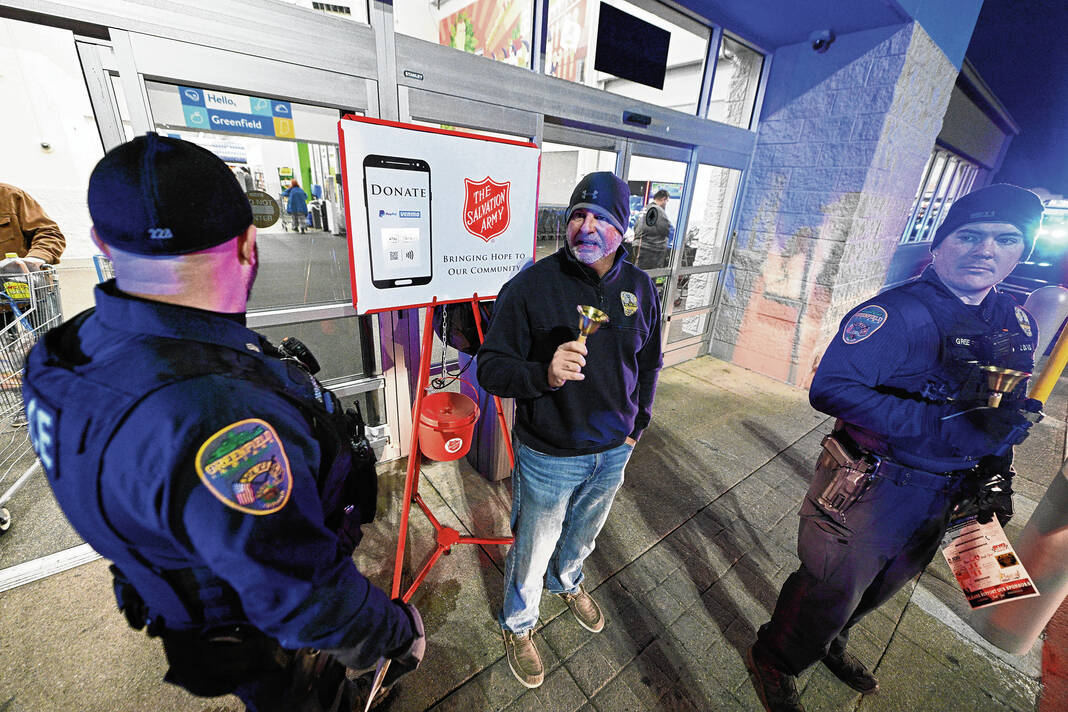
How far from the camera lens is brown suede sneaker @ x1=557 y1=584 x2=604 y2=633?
2209mm

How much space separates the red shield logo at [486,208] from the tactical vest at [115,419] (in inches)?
65.5

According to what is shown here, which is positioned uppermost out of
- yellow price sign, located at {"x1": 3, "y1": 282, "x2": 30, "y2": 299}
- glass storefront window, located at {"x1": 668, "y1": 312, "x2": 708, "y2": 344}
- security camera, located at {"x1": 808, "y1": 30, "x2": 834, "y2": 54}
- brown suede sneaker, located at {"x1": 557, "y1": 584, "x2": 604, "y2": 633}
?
security camera, located at {"x1": 808, "y1": 30, "x2": 834, "y2": 54}

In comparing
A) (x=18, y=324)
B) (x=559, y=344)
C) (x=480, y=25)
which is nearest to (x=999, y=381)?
(x=559, y=344)

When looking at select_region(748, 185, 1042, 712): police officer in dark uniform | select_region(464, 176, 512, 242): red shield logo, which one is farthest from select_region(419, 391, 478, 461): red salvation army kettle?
select_region(748, 185, 1042, 712): police officer in dark uniform

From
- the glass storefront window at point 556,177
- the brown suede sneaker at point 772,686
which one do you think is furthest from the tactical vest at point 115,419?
the glass storefront window at point 556,177

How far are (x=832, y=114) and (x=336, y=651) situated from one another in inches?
245

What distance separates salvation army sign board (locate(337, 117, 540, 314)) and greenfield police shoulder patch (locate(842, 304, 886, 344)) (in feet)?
6.03

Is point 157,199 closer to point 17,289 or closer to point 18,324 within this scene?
point 17,289

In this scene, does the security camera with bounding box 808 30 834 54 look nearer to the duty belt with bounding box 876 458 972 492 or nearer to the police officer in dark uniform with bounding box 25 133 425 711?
the duty belt with bounding box 876 458 972 492

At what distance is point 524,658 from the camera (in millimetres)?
1989

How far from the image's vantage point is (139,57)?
1.89m

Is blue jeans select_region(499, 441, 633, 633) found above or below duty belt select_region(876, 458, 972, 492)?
below

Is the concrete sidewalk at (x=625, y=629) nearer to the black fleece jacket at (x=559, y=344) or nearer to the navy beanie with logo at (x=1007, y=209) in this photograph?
the black fleece jacket at (x=559, y=344)

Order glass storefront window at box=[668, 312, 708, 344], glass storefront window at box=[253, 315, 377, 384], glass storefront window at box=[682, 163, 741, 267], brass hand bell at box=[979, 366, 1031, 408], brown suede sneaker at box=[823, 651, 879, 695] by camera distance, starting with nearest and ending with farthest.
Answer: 1. brass hand bell at box=[979, 366, 1031, 408]
2. brown suede sneaker at box=[823, 651, 879, 695]
3. glass storefront window at box=[253, 315, 377, 384]
4. glass storefront window at box=[682, 163, 741, 267]
5. glass storefront window at box=[668, 312, 708, 344]
